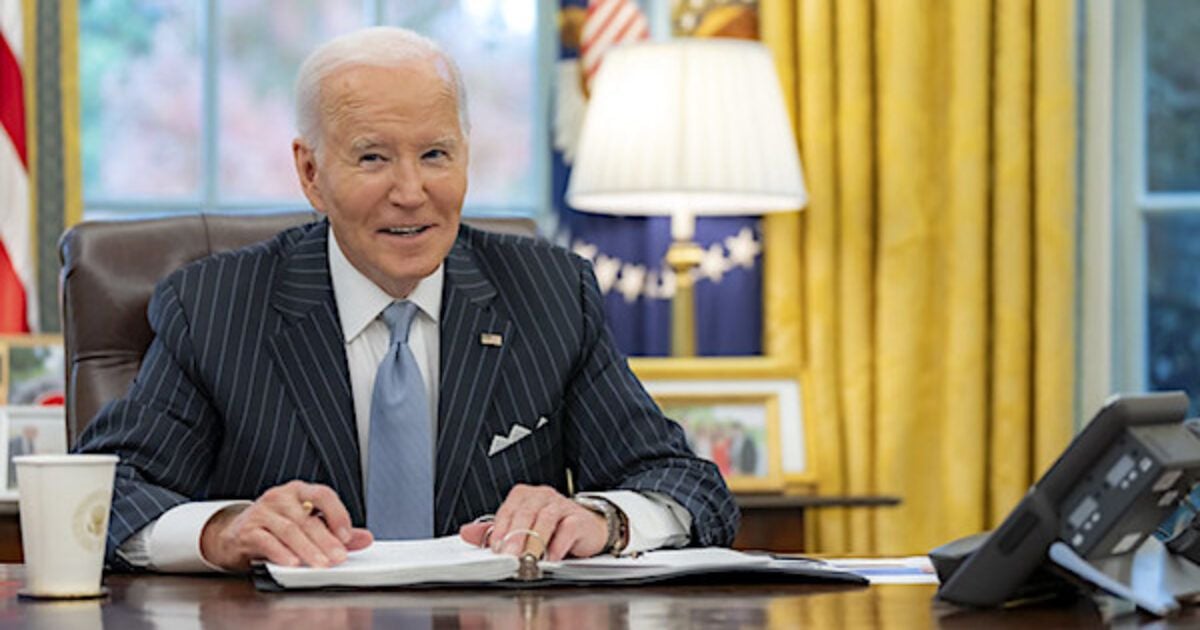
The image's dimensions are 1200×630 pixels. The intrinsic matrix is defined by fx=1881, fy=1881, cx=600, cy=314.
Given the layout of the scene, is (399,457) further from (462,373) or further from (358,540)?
(358,540)

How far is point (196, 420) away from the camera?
2.11 metres

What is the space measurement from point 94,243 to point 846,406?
182cm

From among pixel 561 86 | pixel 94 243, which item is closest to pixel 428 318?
pixel 94 243

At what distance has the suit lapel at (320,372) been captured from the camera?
2111 millimetres

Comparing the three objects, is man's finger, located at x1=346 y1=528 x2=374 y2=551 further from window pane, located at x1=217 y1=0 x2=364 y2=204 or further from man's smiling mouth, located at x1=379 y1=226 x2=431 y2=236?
window pane, located at x1=217 y1=0 x2=364 y2=204

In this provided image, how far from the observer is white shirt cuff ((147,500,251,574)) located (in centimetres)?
179

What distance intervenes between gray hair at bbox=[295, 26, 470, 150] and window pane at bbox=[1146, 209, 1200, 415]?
2323 mm

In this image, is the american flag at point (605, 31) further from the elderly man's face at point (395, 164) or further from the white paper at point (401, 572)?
the white paper at point (401, 572)

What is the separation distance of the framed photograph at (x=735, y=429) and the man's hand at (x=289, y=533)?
1877 mm

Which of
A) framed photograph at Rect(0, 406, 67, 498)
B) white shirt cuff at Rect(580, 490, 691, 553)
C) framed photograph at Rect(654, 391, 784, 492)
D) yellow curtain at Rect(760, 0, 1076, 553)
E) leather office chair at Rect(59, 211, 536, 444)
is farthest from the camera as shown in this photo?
yellow curtain at Rect(760, 0, 1076, 553)

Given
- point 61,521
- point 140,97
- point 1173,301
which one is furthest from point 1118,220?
point 61,521

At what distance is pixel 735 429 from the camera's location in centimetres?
361

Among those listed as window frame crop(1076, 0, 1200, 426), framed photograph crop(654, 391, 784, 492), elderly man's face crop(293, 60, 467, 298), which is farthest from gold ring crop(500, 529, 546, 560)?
window frame crop(1076, 0, 1200, 426)

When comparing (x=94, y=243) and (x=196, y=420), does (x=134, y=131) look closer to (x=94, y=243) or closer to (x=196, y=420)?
(x=94, y=243)
